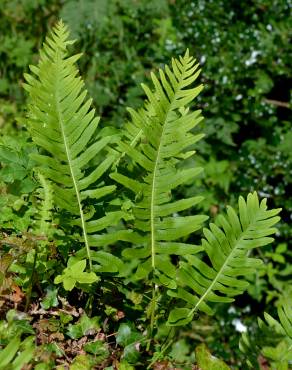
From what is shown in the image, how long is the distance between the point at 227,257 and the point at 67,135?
0.46m

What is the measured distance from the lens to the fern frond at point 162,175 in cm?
124

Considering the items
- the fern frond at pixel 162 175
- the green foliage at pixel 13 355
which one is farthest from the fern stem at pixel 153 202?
the green foliage at pixel 13 355

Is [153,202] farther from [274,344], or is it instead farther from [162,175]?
[274,344]

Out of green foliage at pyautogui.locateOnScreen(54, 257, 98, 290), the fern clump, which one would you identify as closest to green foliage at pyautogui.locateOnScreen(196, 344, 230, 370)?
the fern clump

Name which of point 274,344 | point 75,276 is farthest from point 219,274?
point 75,276

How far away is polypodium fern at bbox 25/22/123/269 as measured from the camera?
1.24 meters

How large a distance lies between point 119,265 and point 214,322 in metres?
1.72

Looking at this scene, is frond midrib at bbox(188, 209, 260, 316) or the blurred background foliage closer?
frond midrib at bbox(188, 209, 260, 316)

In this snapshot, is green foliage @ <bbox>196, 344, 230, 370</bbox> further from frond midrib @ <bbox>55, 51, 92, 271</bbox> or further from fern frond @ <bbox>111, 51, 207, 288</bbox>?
frond midrib @ <bbox>55, 51, 92, 271</bbox>

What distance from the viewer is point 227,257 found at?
4.30 feet

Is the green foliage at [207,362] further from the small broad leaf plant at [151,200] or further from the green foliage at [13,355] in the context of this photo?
the green foliage at [13,355]

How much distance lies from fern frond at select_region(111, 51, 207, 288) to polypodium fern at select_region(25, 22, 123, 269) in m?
0.07

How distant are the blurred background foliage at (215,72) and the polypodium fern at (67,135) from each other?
159 cm

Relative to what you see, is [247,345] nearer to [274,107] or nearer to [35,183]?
[35,183]
